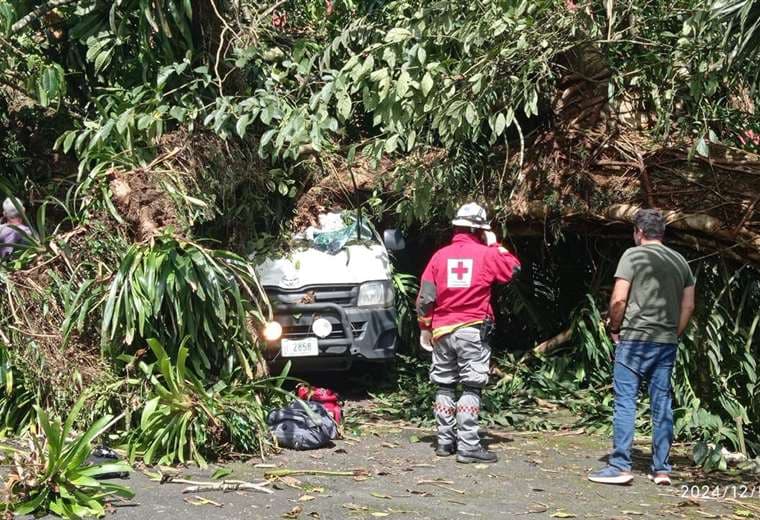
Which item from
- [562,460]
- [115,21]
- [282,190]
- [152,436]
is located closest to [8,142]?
[115,21]

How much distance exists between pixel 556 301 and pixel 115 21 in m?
5.26

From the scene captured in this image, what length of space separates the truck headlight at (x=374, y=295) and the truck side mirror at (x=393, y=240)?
24.7 inches

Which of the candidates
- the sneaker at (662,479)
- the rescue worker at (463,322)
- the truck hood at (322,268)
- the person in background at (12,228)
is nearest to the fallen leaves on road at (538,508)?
the sneaker at (662,479)

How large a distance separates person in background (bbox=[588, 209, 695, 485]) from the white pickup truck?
3.00m

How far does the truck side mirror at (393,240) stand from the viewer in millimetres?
10367

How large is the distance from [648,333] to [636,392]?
41 centimetres

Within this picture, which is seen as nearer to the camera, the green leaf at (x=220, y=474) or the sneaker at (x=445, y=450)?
the green leaf at (x=220, y=474)

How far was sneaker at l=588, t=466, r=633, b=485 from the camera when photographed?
6984 mm

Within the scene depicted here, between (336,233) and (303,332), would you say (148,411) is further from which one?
(336,233)

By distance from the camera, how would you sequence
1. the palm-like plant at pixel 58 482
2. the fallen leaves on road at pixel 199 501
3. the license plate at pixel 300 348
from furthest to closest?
the license plate at pixel 300 348 → the fallen leaves on road at pixel 199 501 → the palm-like plant at pixel 58 482

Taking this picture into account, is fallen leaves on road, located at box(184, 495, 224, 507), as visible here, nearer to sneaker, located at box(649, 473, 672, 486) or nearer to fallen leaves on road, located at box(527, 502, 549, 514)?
fallen leaves on road, located at box(527, 502, 549, 514)

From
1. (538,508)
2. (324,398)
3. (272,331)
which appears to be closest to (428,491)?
(538,508)

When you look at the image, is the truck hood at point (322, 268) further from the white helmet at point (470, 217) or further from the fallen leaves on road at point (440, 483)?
the fallen leaves on road at point (440, 483)

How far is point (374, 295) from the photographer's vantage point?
976 centimetres
